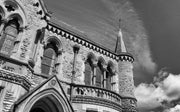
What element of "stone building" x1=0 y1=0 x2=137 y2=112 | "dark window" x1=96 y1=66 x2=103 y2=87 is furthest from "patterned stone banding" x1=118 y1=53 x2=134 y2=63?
"dark window" x1=96 y1=66 x2=103 y2=87

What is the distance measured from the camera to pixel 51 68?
12.8m

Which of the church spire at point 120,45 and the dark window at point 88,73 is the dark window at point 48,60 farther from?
the church spire at point 120,45

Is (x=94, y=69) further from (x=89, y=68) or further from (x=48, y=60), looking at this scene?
(x=48, y=60)

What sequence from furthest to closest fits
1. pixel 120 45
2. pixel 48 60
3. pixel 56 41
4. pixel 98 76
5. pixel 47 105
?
pixel 120 45
pixel 98 76
pixel 56 41
pixel 48 60
pixel 47 105

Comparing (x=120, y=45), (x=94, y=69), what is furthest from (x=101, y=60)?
(x=120, y=45)

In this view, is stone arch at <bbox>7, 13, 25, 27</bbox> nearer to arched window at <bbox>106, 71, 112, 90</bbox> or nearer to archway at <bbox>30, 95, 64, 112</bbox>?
archway at <bbox>30, 95, 64, 112</bbox>

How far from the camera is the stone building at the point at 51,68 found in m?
8.50

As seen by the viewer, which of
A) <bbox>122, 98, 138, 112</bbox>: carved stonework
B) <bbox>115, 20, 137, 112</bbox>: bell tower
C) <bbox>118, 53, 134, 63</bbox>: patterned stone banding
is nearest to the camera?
<bbox>122, 98, 138, 112</bbox>: carved stonework

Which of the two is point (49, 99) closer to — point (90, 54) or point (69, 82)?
point (69, 82)

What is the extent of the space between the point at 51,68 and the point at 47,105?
10.0ft

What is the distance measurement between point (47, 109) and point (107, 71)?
7634 millimetres

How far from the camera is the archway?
10.2 metres

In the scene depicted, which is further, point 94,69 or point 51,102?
point 94,69

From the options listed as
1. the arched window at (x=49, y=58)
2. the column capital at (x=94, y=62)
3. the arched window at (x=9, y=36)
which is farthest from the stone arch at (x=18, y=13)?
the column capital at (x=94, y=62)
